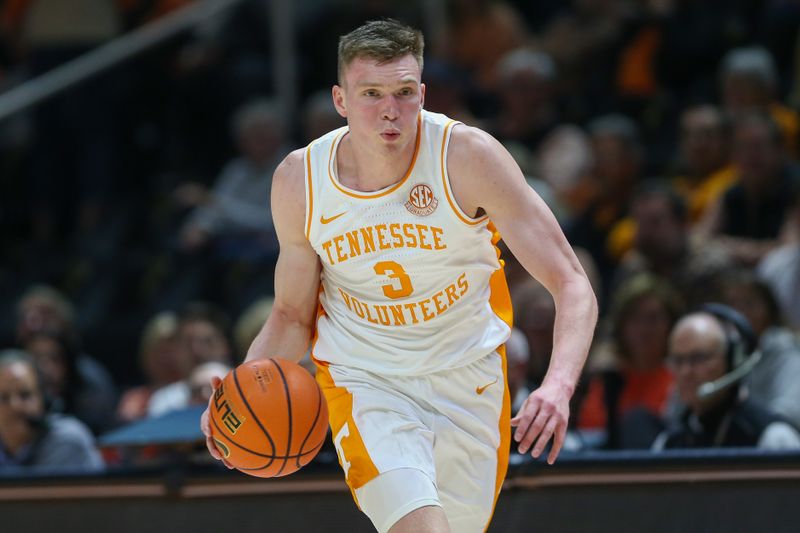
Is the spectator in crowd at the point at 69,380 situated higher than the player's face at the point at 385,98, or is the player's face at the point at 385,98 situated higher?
the player's face at the point at 385,98

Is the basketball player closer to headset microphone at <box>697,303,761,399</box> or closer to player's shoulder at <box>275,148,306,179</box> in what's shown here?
player's shoulder at <box>275,148,306,179</box>

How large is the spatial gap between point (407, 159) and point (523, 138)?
5.63 m

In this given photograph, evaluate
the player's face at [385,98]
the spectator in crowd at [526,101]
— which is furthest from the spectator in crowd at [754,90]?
the player's face at [385,98]

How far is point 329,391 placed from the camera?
4766 mm

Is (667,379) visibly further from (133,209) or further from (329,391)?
(133,209)

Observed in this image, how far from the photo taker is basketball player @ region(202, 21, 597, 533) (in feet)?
14.5

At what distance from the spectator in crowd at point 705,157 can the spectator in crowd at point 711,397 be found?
2.62 metres

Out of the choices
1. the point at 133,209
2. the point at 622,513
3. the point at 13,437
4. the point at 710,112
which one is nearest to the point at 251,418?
the point at 622,513

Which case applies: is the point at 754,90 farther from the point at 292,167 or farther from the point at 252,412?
the point at 252,412

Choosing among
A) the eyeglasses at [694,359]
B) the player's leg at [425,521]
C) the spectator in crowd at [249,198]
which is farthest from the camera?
the spectator in crowd at [249,198]

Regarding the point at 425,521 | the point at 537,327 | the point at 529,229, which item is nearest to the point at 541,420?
the point at 425,521

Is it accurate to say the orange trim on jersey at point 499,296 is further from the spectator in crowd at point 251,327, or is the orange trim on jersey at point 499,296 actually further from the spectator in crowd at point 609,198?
the spectator in crowd at point 609,198

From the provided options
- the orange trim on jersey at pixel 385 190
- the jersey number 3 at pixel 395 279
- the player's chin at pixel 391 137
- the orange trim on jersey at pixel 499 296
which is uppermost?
the player's chin at pixel 391 137

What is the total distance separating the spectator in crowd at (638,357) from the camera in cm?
741
